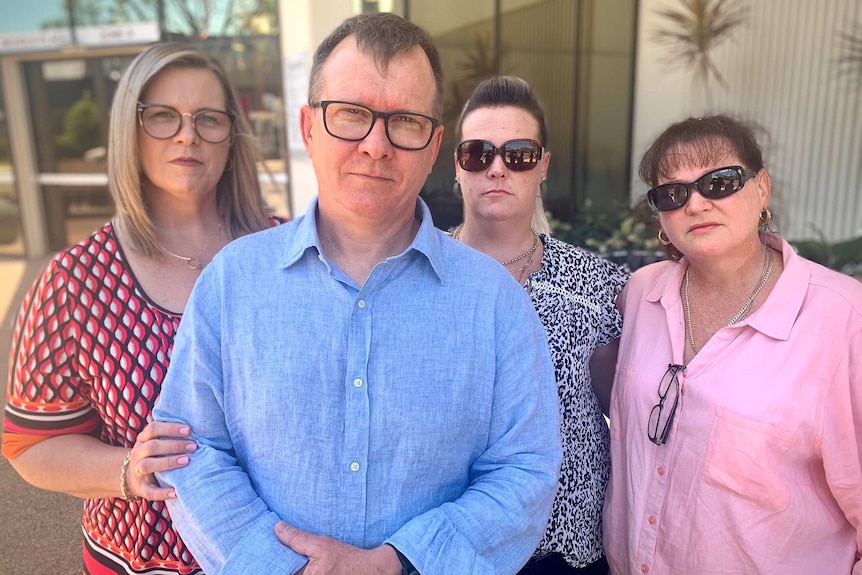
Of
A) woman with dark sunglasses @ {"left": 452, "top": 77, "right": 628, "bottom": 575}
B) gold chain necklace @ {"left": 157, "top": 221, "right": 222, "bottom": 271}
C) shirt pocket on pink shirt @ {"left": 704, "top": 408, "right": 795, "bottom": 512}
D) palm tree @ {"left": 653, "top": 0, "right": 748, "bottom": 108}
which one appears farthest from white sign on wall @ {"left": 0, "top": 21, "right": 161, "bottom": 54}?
shirt pocket on pink shirt @ {"left": 704, "top": 408, "right": 795, "bottom": 512}

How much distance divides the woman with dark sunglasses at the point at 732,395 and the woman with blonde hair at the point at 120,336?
1296 millimetres

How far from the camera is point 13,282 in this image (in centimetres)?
768

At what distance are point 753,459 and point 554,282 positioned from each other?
2.33ft

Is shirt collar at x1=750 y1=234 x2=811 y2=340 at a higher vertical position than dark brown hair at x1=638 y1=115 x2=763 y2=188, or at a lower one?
lower

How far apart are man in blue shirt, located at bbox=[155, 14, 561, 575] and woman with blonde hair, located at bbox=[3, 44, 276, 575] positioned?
0.86 ft

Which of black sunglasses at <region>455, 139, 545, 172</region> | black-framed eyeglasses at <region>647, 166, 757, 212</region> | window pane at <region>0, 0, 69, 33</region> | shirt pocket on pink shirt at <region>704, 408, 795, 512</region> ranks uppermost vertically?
window pane at <region>0, 0, 69, 33</region>

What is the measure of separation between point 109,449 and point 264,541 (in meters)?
0.62

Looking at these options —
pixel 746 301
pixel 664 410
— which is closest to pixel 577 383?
pixel 664 410

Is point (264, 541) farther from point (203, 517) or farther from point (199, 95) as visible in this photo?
point (199, 95)

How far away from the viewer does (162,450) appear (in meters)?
1.16

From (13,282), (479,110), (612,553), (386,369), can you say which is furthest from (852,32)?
(13,282)

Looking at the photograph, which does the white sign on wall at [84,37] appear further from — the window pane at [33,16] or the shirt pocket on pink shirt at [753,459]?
the shirt pocket on pink shirt at [753,459]

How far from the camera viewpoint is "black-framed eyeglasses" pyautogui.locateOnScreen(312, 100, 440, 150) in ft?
3.79

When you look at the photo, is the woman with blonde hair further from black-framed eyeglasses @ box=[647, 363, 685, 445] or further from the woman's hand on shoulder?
black-framed eyeglasses @ box=[647, 363, 685, 445]
